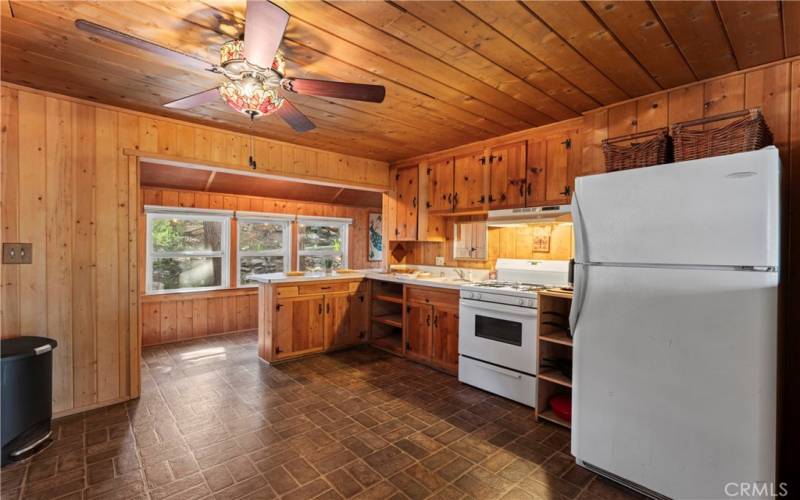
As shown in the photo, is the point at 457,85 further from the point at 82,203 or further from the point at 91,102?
the point at 82,203

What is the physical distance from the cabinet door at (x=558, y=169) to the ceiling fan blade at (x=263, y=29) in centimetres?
256

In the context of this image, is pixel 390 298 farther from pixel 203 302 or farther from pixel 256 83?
pixel 256 83

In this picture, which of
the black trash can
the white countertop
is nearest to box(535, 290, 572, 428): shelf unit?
the white countertop

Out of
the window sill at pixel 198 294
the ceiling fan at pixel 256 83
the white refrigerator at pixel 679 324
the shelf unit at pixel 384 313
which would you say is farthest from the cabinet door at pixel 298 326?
the white refrigerator at pixel 679 324

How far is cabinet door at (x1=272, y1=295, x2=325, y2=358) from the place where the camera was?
3967 millimetres

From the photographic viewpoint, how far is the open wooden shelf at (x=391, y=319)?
14.2 feet

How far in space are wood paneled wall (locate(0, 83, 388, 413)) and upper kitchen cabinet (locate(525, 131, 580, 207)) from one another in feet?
10.6

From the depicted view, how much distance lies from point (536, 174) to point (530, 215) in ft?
1.44

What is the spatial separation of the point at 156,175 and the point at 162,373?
2.48 meters

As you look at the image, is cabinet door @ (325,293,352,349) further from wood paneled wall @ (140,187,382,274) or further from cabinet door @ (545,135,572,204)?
cabinet door @ (545,135,572,204)

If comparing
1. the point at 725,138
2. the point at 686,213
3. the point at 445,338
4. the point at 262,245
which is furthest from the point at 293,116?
the point at 262,245

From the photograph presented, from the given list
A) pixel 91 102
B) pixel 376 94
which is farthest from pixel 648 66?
pixel 91 102

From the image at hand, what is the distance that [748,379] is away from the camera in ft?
5.15

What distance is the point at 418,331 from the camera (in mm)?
3965
